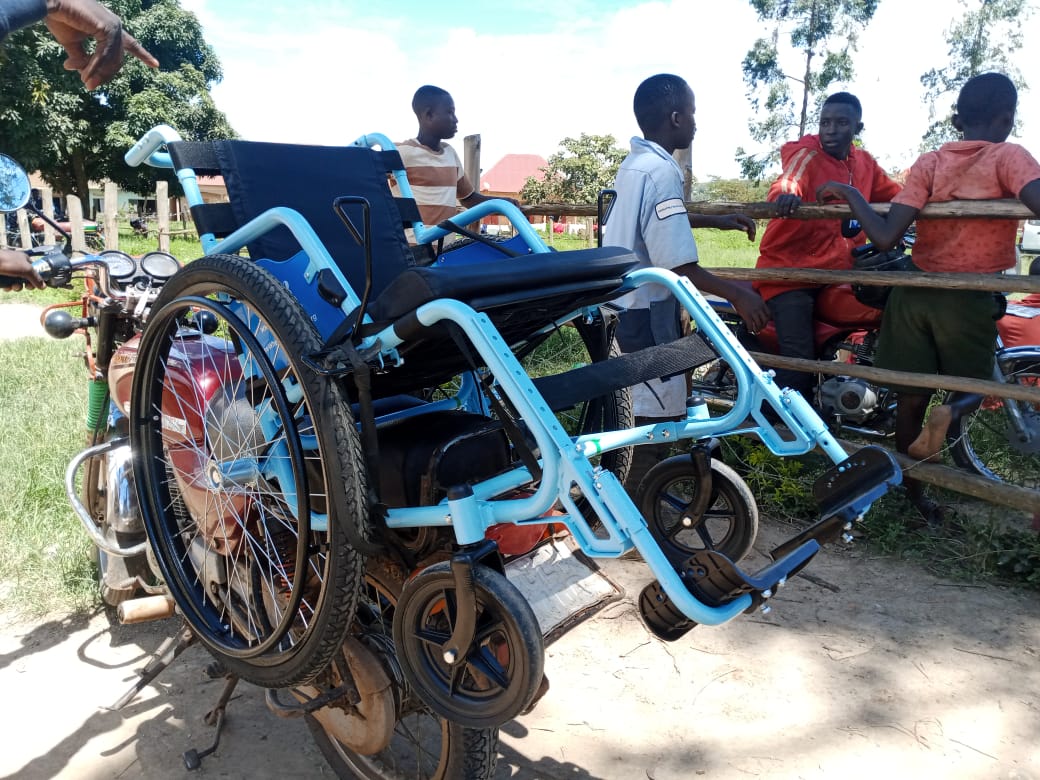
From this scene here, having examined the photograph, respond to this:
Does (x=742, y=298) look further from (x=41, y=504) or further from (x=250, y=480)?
(x=41, y=504)

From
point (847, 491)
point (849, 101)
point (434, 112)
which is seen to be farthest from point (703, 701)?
point (434, 112)

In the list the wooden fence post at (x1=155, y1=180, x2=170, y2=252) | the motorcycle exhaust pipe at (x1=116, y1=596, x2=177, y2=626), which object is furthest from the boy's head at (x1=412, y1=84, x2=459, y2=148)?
the wooden fence post at (x1=155, y1=180, x2=170, y2=252)

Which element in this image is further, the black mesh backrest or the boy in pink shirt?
the boy in pink shirt

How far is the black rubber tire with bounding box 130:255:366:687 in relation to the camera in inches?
68.4

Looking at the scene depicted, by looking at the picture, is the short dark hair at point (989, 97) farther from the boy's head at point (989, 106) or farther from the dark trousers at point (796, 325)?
the dark trousers at point (796, 325)

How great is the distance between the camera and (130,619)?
2.60 meters

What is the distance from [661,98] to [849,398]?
74.7 inches

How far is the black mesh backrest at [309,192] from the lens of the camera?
2471 mm

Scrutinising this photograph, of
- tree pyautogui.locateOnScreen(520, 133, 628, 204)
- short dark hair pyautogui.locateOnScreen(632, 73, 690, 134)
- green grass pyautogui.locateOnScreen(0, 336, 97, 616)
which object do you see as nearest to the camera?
green grass pyautogui.locateOnScreen(0, 336, 97, 616)

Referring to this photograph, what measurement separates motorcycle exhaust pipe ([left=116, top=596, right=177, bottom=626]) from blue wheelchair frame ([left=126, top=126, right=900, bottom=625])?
104cm

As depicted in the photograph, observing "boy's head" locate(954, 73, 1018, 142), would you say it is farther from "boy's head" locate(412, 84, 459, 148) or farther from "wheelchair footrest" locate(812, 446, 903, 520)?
"boy's head" locate(412, 84, 459, 148)

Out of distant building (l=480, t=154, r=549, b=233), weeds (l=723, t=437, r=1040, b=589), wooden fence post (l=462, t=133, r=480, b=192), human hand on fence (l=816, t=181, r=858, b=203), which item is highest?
distant building (l=480, t=154, r=549, b=233)

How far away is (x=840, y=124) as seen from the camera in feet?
13.8

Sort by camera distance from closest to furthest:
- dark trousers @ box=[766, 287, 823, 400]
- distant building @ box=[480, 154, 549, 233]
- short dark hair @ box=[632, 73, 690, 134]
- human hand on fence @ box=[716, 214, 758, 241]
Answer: short dark hair @ box=[632, 73, 690, 134] < human hand on fence @ box=[716, 214, 758, 241] < dark trousers @ box=[766, 287, 823, 400] < distant building @ box=[480, 154, 549, 233]
